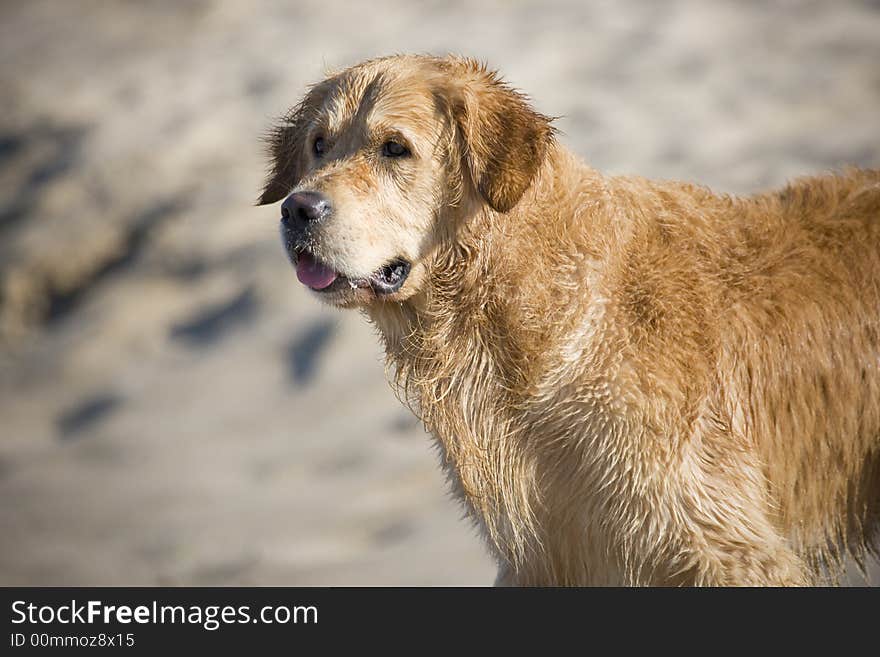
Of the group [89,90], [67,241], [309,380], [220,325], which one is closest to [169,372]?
[220,325]

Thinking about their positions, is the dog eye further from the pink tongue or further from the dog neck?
the pink tongue

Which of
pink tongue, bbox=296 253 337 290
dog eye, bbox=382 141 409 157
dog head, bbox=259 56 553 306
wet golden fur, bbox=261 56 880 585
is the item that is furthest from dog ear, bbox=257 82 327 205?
pink tongue, bbox=296 253 337 290

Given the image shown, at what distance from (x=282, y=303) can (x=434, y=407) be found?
5390mm

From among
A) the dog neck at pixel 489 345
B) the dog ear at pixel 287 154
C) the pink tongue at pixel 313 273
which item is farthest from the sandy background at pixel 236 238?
the dog neck at pixel 489 345

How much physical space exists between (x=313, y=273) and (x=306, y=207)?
29cm

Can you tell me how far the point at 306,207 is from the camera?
4488 millimetres

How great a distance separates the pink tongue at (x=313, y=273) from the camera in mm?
4609

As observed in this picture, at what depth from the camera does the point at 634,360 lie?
4488 mm

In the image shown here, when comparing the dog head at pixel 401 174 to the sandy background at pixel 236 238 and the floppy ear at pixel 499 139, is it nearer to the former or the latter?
the floppy ear at pixel 499 139

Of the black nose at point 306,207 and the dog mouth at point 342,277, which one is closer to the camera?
the black nose at point 306,207

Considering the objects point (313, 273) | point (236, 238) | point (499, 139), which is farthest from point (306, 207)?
point (236, 238)

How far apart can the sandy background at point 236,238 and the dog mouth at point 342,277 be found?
2.14m

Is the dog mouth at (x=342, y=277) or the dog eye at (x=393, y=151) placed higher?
the dog eye at (x=393, y=151)

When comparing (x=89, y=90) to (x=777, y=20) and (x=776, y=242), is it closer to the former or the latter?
(x=777, y=20)
